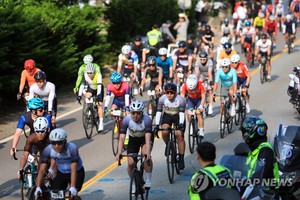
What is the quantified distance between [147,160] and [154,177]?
8.61 ft

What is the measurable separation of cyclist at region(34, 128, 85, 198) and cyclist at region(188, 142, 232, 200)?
323cm

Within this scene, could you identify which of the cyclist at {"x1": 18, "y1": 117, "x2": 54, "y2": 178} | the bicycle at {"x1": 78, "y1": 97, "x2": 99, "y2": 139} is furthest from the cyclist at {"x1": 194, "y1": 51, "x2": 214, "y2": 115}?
the cyclist at {"x1": 18, "y1": 117, "x2": 54, "y2": 178}

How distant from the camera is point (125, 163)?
17.0 m


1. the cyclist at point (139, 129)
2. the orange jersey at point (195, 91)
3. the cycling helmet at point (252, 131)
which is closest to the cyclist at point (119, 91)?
the orange jersey at point (195, 91)

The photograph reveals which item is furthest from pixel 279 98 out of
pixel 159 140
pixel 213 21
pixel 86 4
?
pixel 213 21

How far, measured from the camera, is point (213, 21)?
47156 mm

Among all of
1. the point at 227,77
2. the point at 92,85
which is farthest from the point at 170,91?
the point at 92,85

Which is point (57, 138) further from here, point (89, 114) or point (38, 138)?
point (89, 114)

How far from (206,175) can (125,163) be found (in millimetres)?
9120

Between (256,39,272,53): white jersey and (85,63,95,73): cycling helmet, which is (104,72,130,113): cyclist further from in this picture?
(256,39,272,53): white jersey

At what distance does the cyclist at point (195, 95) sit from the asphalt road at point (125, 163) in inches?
29.4

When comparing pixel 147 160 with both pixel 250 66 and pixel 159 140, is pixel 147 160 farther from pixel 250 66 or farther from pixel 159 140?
pixel 250 66

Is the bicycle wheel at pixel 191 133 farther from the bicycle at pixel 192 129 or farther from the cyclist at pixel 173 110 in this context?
the cyclist at pixel 173 110

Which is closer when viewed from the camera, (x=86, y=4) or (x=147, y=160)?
(x=147, y=160)
